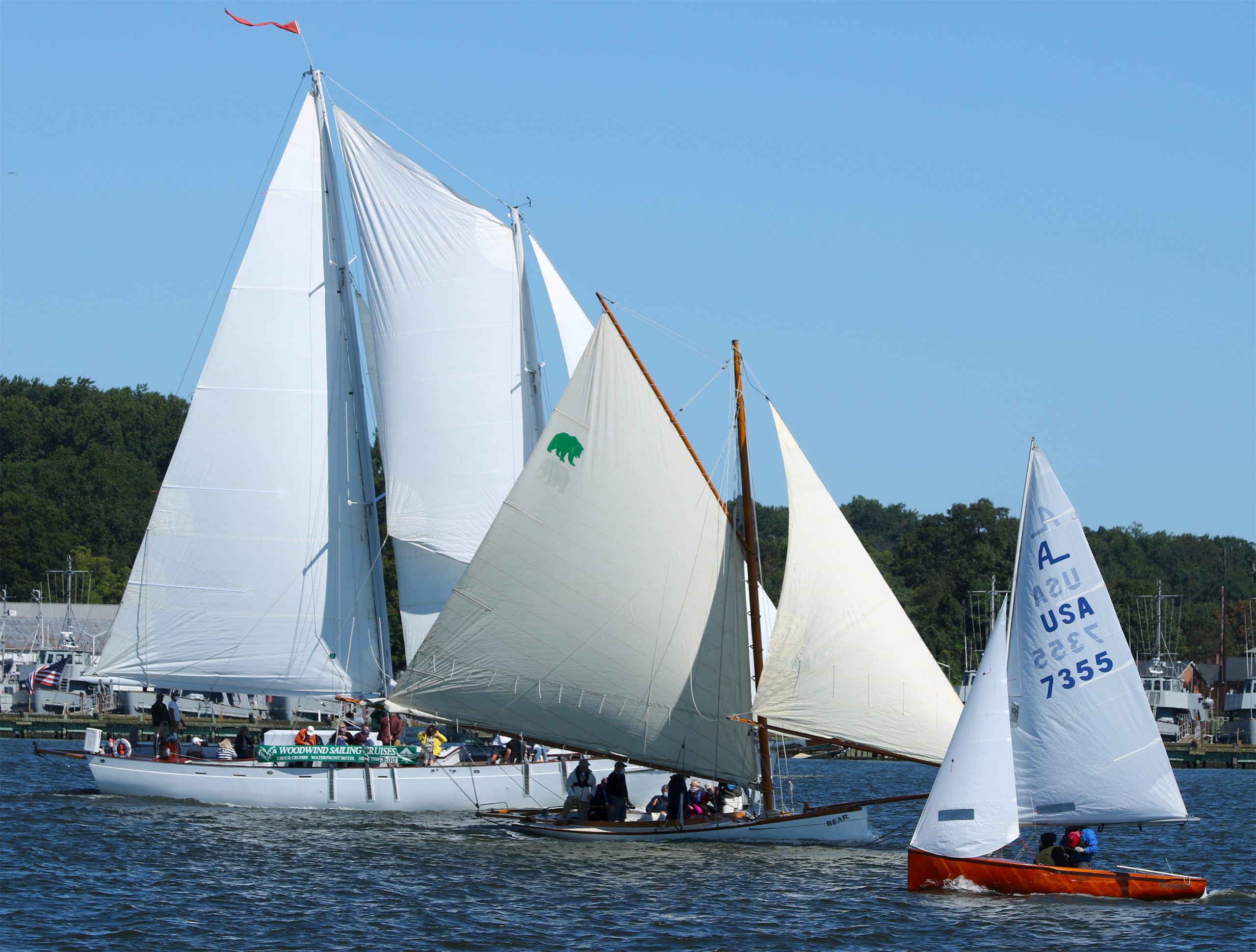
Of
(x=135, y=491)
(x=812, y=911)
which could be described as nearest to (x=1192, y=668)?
(x=135, y=491)

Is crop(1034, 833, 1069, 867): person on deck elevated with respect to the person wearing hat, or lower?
lower

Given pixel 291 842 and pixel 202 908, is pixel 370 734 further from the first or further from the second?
pixel 202 908

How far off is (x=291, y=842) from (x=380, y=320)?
17.3 m

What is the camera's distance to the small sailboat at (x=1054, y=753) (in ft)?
105

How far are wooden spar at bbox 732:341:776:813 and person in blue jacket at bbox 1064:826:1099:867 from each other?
7696 mm

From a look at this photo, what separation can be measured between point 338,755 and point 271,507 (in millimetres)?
8114

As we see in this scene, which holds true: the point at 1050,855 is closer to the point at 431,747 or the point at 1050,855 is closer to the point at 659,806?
the point at 659,806

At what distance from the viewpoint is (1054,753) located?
32375mm

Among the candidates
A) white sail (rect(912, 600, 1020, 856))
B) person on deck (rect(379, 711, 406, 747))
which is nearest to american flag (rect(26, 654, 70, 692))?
person on deck (rect(379, 711, 406, 747))

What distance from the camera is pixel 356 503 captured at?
5131 centimetres

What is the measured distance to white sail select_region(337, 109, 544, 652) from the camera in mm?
50125

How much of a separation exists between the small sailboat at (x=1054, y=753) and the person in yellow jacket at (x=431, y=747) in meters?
18.1

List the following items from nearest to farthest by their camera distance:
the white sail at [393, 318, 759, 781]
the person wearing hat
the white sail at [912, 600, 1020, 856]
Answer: the white sail at [912, 600, 1020, 856] < the white sail at [393, 318, 759, 781] < the person wearing hat

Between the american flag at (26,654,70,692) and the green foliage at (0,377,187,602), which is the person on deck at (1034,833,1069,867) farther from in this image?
the green foliage at (0,377,187,602)
